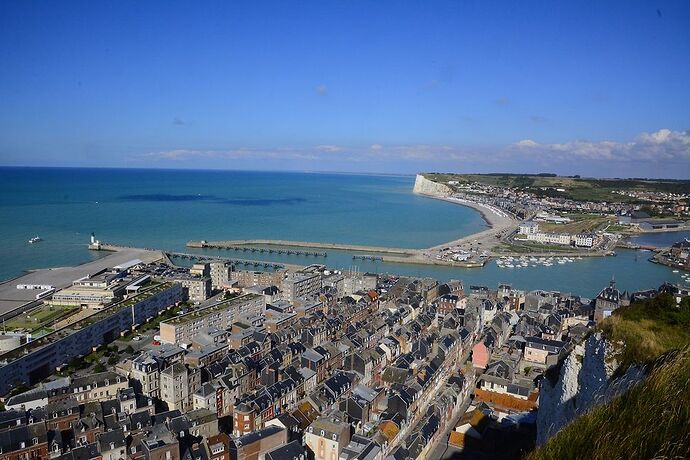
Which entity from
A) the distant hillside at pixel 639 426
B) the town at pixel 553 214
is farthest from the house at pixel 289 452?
the town at pixel 553 214

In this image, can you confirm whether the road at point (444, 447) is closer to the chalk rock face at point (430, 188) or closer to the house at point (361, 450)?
the house at point (361, 450)

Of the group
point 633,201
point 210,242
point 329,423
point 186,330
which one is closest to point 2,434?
point 329,423

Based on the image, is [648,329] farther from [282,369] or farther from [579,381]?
[282,369]

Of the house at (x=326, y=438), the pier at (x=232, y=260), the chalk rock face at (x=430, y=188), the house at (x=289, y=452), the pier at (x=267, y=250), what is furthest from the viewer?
the chalk rock face at (x=430, y=188)

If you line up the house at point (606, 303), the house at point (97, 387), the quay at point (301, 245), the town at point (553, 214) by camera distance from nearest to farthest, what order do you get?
the house at point (97, 387), the house at point (606, 303), the quay at point (301, 245), the town at point (553, 214)

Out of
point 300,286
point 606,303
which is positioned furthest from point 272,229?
point 606,303

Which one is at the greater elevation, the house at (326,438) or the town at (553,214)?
the town at (553,214)

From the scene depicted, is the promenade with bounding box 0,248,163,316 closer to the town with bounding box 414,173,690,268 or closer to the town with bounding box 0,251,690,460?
the town with bounding box 0,251,690,460
